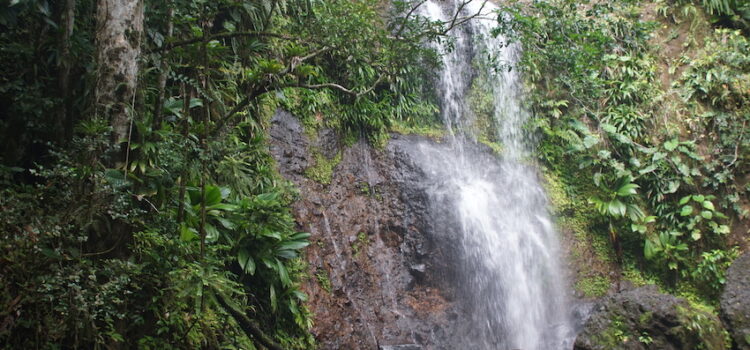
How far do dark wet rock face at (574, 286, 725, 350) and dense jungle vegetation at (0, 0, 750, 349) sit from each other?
1670 millimetres

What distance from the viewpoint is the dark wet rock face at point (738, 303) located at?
6.44 meters

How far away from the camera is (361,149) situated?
25.2 ft

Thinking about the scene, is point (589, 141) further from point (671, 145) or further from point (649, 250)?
point (649, 250)

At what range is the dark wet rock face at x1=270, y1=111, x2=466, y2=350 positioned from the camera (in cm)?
588

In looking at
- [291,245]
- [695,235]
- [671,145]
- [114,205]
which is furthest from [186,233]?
[671,145]

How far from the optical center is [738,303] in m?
6.74

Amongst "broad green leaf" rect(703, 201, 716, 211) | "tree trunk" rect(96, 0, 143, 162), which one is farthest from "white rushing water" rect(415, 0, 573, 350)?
"tree trunk" rect(96, 0, 143, 162)

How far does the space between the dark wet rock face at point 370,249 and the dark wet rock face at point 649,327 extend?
1720 millimetres

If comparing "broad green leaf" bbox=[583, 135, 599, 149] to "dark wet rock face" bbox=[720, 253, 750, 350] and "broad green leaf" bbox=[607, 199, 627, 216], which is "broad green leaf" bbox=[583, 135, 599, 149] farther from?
"dark wet rock face" bbox=[720, 253, 750, 350]

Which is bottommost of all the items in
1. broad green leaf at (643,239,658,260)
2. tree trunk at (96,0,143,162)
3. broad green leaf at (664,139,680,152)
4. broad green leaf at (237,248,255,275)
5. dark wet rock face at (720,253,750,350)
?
dark wet rock face at (720,253,750,350)

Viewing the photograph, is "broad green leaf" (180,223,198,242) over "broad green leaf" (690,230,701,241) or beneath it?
over

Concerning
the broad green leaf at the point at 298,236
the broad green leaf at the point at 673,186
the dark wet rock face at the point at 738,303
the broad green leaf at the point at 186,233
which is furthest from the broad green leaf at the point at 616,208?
the broad green leaf at the point at 186,233

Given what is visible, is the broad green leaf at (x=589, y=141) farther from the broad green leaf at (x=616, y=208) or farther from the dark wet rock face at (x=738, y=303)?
the dark wet rock face at (x=738, y=303)

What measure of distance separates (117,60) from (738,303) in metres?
7.89
